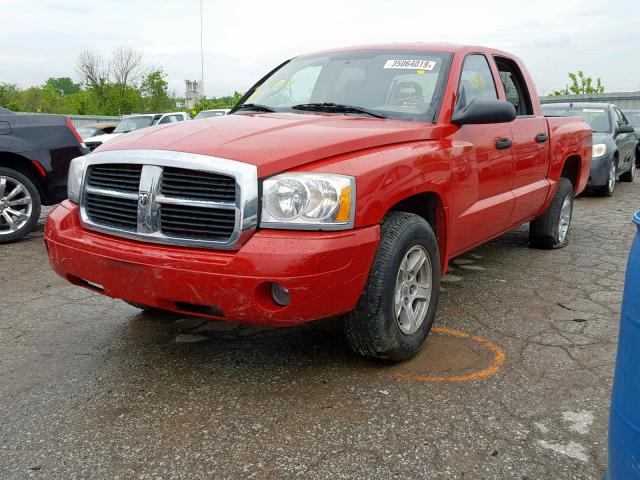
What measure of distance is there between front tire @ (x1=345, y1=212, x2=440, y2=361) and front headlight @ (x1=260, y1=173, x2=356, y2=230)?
0.36 m

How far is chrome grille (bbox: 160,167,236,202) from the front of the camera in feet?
8.94

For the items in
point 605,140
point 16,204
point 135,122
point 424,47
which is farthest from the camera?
point 135,122

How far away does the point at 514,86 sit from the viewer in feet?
16.6

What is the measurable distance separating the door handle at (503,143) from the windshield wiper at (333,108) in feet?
3.12

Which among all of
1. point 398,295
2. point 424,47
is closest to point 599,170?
point 424,47

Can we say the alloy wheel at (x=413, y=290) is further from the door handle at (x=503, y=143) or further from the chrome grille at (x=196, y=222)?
the door handle at (x=503, y=143)

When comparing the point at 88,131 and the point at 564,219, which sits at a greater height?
the point at 88,131

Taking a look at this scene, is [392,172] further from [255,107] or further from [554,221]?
[554,221]

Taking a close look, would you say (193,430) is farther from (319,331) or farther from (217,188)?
(319,331)

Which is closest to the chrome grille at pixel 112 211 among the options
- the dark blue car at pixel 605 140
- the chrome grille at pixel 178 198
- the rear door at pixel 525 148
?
the chrome grille at pixel 178 198

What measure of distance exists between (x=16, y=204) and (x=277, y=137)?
14.7 ft

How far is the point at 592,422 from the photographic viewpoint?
8.75 ft

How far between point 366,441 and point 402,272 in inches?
37.5

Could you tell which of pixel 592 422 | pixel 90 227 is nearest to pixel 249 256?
pixel 90 227
